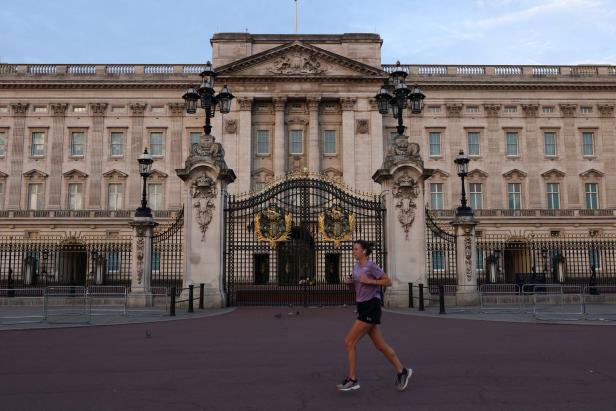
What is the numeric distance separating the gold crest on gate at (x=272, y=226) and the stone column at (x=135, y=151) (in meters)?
32.1

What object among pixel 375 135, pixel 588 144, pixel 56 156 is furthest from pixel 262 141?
pixel 588 144

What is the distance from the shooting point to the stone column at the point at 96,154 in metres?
49.5

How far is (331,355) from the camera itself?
898 cm

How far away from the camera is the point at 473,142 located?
168 ft

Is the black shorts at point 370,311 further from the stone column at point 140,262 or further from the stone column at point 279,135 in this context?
the stone column at point 279,135

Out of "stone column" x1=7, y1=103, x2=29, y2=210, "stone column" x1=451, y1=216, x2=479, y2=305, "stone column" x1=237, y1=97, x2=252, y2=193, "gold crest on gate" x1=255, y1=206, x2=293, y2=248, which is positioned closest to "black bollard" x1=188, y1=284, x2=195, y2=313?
"gold crest on gate" x1=255, y1=206, x2=293, y2=248

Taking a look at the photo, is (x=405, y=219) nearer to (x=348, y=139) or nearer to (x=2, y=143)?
(x=348, y=139)

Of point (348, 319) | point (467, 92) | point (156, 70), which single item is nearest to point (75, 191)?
point (156, 70)

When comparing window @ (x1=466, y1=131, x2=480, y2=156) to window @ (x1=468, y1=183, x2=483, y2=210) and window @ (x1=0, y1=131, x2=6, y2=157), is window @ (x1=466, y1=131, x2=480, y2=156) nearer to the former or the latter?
window @ (x1=468, y1=183, x2=483, y2=210)

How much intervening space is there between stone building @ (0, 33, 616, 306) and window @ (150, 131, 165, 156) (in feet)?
0.45

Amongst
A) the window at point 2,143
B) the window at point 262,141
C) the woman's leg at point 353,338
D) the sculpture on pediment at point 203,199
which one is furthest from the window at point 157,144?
the woman's leg at point 353,338

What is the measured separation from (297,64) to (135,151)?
16615 mm

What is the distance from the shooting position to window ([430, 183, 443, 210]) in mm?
49781

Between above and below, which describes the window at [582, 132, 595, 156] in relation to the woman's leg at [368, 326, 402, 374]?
above
